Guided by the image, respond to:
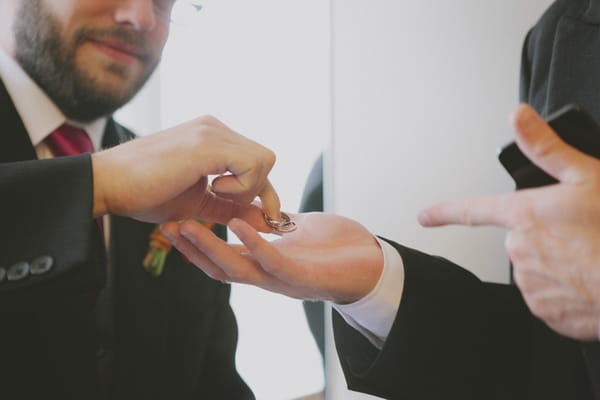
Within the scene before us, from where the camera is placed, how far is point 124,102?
2.81 feet

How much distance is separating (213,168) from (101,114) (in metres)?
0.42

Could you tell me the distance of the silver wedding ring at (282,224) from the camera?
0.61 meters

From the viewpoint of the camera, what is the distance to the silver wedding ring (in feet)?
1.99

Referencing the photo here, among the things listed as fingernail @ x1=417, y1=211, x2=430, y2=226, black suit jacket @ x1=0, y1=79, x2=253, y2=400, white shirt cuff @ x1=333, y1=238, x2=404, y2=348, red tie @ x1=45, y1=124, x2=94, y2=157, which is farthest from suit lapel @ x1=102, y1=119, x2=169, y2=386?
fingernail @ x1=417, y1=211, x2=430, y2=226

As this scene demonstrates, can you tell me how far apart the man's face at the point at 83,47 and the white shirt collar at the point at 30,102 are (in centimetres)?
1

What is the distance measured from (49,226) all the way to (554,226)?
439mm

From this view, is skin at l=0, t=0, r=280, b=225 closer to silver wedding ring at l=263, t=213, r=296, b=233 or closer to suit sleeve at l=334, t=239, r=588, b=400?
silver wedding ring at l=263, t=213, r=296, b=233

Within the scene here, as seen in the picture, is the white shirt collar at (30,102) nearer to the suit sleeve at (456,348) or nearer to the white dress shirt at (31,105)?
the white dress shirt at (31,105)

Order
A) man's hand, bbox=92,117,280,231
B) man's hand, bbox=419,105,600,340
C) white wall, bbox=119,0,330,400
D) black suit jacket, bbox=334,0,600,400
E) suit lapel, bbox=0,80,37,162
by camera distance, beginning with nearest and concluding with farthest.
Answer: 1. man's hand, bbox=419,105,600,340
2. man's hand, bbox=92,117,280,231
3. black suit jacket, bbox=334,0,600,400
4. suit lapel, bbox=0,80,37,162
5. white wall, bbox=119,0,330,400

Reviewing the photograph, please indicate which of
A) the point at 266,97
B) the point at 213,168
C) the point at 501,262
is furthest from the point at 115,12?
the point at 501,262

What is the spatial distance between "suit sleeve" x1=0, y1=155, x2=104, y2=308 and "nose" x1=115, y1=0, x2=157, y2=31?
415mm

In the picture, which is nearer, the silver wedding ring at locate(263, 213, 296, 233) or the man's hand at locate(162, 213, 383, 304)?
the man's hand at locate(162, 213, 383, 304)

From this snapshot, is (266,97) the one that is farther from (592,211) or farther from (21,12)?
(592,211)

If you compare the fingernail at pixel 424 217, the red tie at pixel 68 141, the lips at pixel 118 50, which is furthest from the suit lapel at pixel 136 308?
the fingernail at pixel 424 217
